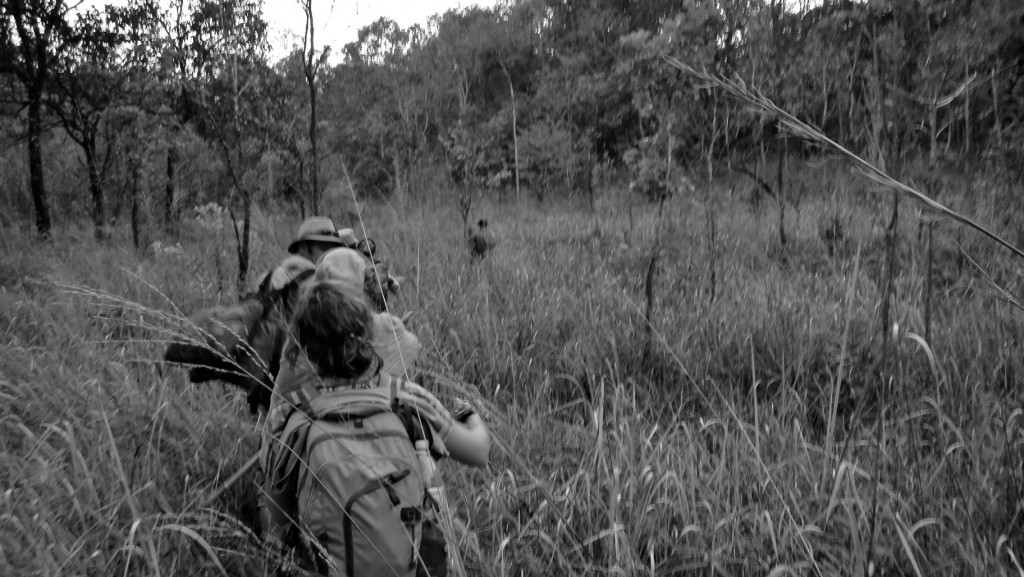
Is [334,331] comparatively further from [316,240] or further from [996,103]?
[996,103]

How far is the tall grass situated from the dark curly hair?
0.92ft

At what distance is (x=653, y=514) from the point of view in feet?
6.98

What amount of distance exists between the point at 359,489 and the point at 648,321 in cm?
149

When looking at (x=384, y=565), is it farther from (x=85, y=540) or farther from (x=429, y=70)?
(x=429, y=70)

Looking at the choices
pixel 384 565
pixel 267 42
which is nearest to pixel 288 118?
pixel 267 42

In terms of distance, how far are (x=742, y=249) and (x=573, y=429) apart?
4.81 metres

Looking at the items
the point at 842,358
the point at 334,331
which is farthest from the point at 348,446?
the point at 842,358

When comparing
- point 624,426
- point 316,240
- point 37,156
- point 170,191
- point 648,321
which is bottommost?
point 624,426

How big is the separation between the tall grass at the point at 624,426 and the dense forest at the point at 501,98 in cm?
92

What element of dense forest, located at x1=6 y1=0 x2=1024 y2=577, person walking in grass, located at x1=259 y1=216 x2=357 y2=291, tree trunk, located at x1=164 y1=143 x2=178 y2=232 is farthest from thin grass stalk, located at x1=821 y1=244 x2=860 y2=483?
tree trunk, located at x1=164 y1=143 x2=178 y2=232

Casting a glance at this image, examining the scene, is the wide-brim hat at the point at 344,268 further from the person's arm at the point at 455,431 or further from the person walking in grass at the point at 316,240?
the person's arm at the point at 455,431

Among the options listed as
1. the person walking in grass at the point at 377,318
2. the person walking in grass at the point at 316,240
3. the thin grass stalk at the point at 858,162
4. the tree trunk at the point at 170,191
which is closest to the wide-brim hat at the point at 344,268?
the person walking in grass at the point at 377,318

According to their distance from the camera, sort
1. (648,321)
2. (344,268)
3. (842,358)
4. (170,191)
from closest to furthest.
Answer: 1. (842,358)
2. (648,321)
3. (344,268)
4. (170,191)

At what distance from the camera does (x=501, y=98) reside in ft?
76.6
